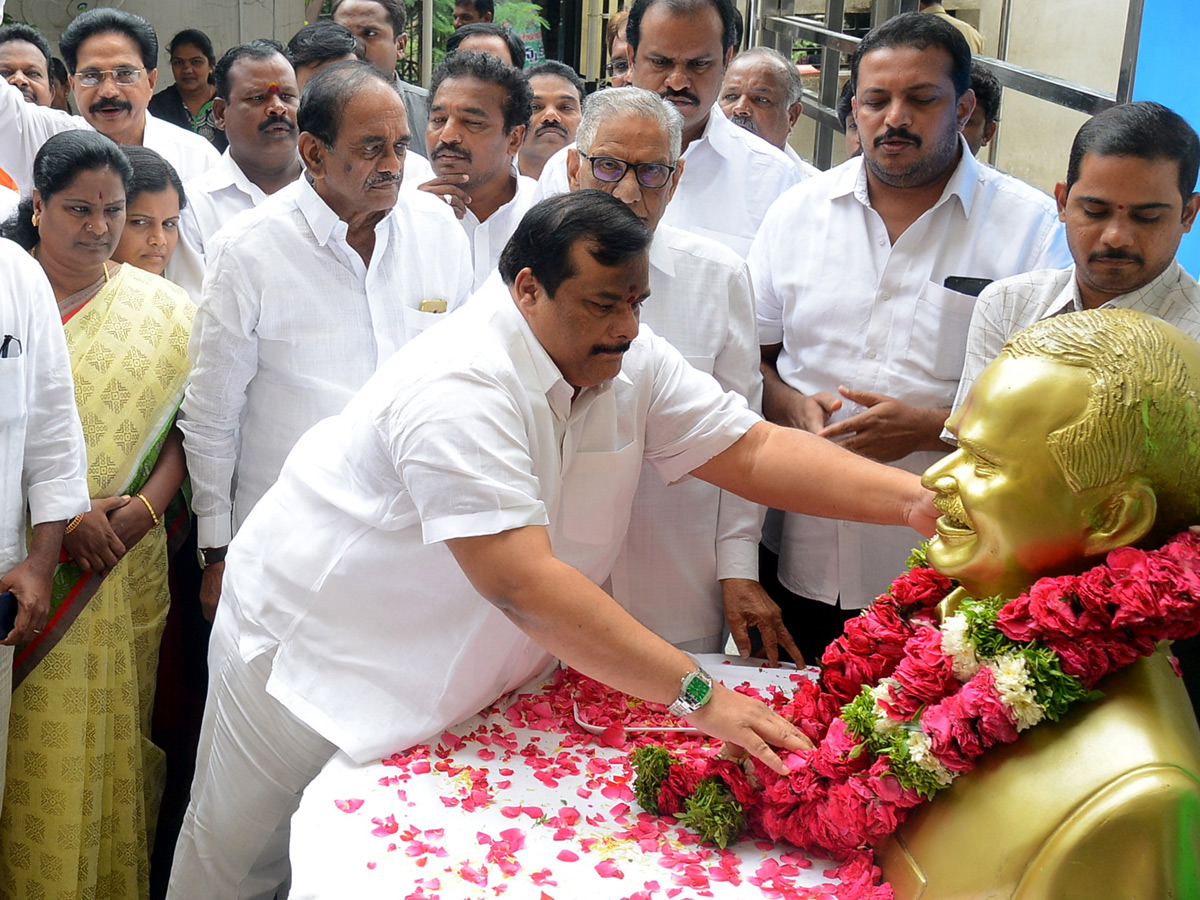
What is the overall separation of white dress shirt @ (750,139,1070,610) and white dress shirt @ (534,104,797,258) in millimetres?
695

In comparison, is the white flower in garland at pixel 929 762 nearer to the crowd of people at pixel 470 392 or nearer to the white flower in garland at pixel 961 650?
the white flower in garland at pixel 961 650

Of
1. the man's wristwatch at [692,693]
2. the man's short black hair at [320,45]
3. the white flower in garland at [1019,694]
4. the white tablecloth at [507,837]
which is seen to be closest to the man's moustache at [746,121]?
the man's short black hair at [320,45]

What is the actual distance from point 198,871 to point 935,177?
95.2 inches

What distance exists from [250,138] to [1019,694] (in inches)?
141

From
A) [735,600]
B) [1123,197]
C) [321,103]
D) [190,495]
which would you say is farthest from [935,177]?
[190,495]

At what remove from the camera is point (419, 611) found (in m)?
2.29

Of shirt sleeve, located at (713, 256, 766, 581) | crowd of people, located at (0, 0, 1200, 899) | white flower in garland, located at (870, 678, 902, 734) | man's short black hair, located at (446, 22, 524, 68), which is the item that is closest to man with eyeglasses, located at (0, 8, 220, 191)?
crowd of people, located at (0, 0, 1200, 899)

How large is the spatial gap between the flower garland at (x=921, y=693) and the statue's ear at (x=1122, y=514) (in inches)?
1.1

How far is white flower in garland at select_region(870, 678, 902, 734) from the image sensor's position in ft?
5.76

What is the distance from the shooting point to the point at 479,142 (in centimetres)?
384

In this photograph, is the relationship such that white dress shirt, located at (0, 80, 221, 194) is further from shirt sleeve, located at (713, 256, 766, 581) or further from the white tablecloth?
the white tablecloth

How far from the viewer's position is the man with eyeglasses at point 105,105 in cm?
457

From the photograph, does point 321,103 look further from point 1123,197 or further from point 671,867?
point 671,867

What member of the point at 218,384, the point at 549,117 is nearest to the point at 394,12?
the point at 549,117
